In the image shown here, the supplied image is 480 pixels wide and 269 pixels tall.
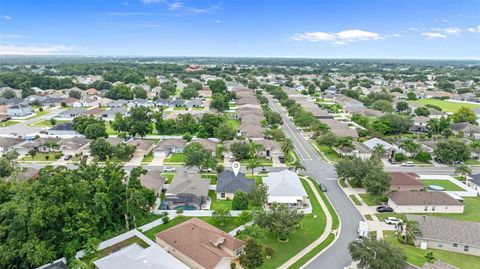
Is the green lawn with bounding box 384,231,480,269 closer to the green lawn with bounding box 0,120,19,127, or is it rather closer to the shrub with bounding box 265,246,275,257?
the shrub with bounding box 265,246,275,257

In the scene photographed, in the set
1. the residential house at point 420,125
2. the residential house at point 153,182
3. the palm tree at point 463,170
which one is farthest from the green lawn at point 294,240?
the residential house at point 420,125

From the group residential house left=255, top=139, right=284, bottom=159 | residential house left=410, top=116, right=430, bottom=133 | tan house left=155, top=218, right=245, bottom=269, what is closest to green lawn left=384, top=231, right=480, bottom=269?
tan house left=155, top=218, right=245, bottom=269

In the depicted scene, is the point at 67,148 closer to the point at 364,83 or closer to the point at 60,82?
the point at 60,82

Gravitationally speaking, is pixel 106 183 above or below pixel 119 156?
above

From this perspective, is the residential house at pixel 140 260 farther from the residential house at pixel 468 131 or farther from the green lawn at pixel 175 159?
the residential house at pixel 468 131

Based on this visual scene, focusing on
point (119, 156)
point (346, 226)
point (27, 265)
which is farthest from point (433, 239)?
point (119, 156)

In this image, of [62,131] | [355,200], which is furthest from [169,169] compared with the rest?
[62,131]
